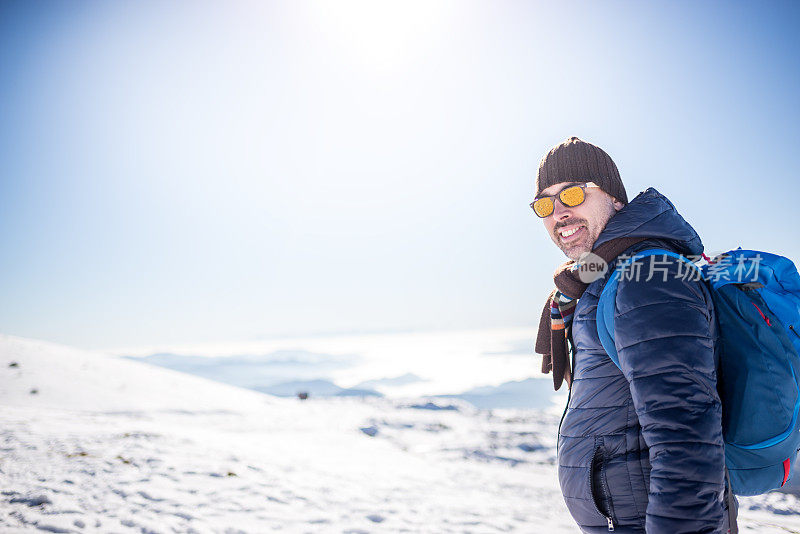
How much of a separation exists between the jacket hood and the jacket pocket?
87 cm

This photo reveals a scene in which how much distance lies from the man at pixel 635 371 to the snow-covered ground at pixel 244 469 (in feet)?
11.1

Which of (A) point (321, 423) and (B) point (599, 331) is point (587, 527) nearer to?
(B) point (599, 331)

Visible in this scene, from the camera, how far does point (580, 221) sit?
73.8 inches

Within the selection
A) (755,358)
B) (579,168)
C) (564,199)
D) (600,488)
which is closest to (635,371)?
(755,358)

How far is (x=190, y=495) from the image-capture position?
4449 mm

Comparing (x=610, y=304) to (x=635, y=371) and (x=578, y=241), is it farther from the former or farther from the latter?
(x=578, y=241)

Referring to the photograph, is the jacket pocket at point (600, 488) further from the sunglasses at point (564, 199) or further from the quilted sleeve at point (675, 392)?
the sunglasses at point (564, 199)

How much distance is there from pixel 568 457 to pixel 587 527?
11.1 inches

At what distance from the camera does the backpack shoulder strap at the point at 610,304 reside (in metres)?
1.49

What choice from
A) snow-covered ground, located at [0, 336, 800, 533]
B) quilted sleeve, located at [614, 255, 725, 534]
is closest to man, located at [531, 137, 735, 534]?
quilted sleeve, located at [614, 255, 725, 534]

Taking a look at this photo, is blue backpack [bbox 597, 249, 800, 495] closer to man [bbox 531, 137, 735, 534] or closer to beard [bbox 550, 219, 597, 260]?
man [bbox 531, 137, 735, 534]

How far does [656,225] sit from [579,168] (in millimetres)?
602

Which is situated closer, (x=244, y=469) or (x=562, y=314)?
(x=562, y=314)

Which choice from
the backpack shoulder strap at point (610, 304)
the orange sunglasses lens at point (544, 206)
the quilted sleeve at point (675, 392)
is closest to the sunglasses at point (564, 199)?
the orange sunglasses lens at point (544, 206)
